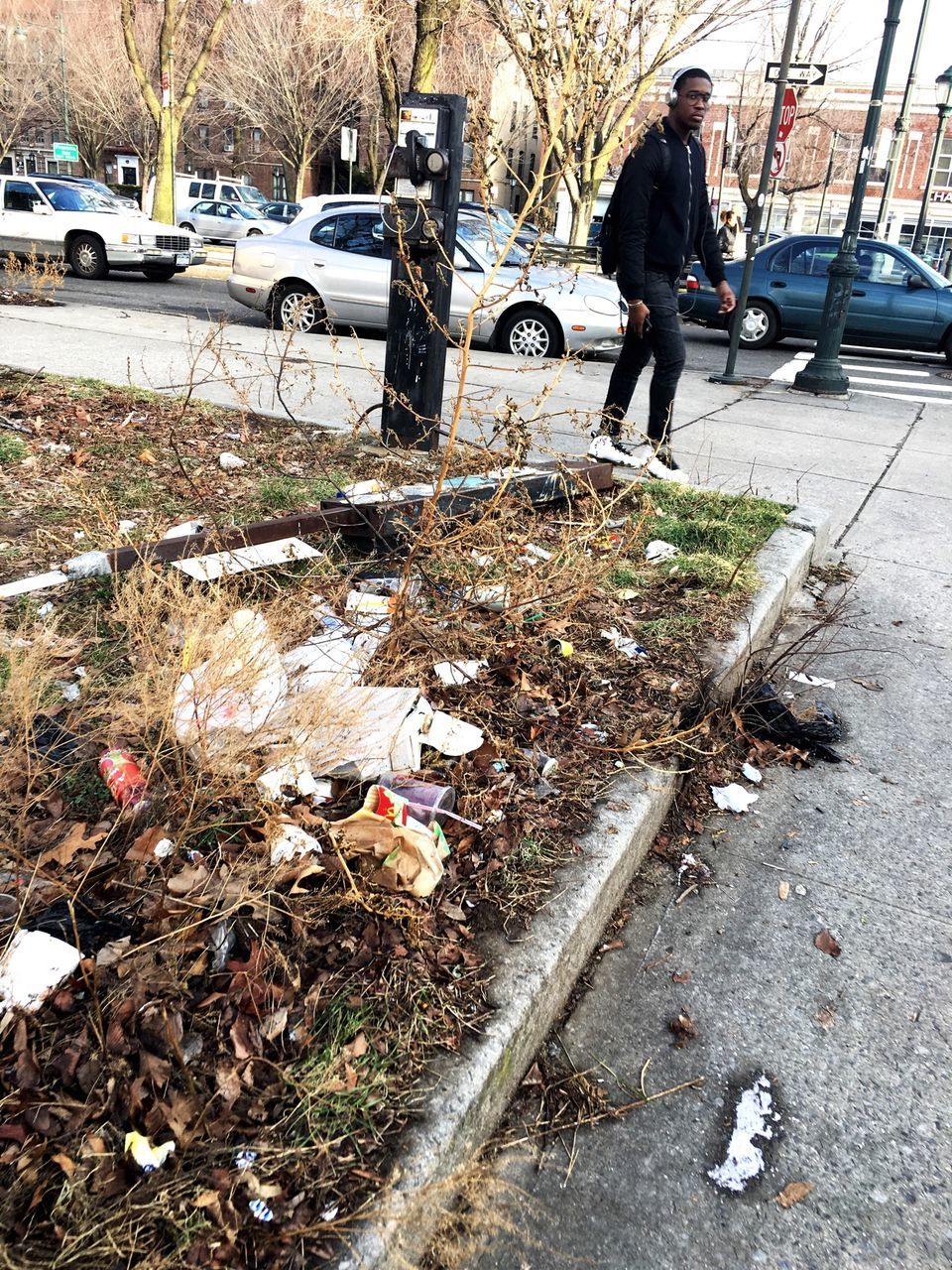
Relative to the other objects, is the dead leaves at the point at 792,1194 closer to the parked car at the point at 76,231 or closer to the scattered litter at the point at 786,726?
the scattered litter at the point at 786,726

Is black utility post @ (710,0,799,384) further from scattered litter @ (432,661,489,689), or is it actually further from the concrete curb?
the concrete curb

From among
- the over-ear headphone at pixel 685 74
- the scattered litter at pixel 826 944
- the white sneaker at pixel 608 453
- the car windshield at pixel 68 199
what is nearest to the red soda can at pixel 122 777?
the scattered litter at pixel 826 944

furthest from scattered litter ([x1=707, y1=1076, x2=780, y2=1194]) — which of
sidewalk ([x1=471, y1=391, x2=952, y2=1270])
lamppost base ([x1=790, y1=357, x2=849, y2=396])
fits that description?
lamppost base ([x1=790, y1=357, x2=849, y2=396])

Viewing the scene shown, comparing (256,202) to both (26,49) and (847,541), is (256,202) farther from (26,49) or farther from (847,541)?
(847,541)

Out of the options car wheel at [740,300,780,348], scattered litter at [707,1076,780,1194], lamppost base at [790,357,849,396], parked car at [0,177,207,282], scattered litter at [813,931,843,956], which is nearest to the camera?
scattered litter at [707,1076,780,1194]

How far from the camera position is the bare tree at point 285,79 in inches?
1593

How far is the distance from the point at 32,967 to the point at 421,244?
16.9 ft

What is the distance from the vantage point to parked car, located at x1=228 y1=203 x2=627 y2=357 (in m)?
11.9

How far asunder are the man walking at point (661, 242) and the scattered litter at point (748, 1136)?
3787 mm

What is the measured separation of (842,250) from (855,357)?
6.07 meters

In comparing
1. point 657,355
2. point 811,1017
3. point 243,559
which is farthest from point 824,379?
point 811,1017

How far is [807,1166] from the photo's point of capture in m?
1.96

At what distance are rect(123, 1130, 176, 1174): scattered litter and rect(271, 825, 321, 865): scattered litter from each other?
0.64 m

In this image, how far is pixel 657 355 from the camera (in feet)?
19.7
